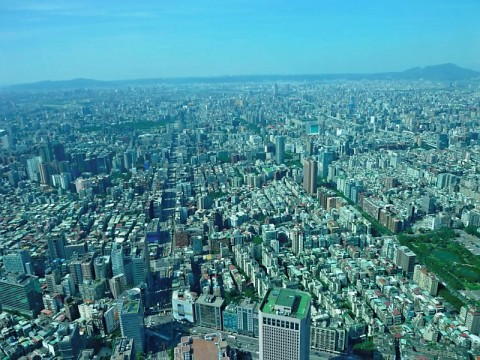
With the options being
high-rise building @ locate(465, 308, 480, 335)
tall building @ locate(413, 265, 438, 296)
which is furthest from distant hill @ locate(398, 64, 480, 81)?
high-rise building @ locate(465, 308, 480, 335)

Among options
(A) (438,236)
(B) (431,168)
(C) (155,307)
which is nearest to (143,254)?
(C) (155,307)

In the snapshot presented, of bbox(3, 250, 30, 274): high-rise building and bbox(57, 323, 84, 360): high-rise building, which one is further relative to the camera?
bbox(3, 250, 30, 274): high-rise building

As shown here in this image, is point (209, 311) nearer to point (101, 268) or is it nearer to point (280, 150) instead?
point (101, 268)

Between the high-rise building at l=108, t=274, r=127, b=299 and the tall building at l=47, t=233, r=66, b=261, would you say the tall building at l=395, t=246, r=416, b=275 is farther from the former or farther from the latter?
the tall building at l=47, t=233, r=66, b=261

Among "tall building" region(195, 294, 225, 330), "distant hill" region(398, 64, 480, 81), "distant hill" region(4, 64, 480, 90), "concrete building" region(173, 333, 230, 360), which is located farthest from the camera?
"distant hill" region(4, 64, 480, 90)

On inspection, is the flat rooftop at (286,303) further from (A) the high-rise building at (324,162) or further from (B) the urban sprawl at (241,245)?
(A) the high-rise building at (324,162)
